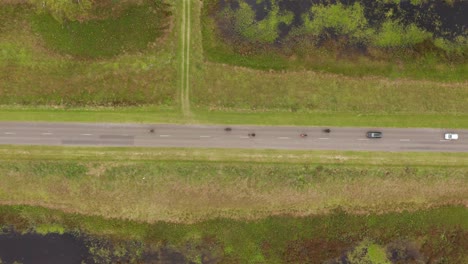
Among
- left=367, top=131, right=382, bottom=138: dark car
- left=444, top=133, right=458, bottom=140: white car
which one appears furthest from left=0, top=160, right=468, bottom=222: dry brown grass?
left=367, top=131, right=382, bottom=138: dark car

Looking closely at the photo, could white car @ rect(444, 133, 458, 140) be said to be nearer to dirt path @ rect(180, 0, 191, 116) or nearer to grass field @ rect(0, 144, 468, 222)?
grass field @ rect(0, 144, 468, 222)

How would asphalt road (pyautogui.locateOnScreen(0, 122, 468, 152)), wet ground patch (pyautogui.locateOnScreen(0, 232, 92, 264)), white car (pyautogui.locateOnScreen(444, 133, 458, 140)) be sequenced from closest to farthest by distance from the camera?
asphalt road (pyautogui.locateOnScreen(0, 122, 468, 152)) < wet ground patch (pyautogui.locateOnScreen(0, 232, 92, 264)) < white car (pyautogui.locateOnScreen(444, 133, 458, 140))

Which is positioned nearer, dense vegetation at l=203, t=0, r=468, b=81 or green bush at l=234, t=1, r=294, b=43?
dense vegetation at l=203, t=0, r=468, b=81

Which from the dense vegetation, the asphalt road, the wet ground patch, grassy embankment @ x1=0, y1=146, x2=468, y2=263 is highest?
the dense vegetation

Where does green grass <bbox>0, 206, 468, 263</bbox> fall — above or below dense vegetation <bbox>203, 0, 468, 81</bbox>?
below

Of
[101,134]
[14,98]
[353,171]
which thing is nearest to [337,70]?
[353,171]

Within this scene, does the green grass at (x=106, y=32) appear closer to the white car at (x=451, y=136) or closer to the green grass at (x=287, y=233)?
the green grass at (x=287, y=233)
